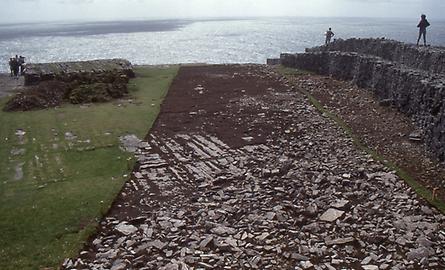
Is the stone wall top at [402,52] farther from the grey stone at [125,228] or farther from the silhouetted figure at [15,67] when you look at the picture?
the silhouetted figure at [15,67]

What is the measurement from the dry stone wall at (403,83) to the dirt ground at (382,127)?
1.62ft

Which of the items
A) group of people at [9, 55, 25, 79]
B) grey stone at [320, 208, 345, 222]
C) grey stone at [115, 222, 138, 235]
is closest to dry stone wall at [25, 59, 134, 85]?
group of people at [9, 55, 25, 79]

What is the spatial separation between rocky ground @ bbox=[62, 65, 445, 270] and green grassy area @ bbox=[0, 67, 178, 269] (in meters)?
0.67

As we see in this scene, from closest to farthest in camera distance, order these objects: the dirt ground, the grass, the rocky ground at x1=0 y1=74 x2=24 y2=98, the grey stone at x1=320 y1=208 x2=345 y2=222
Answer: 1. the grey stone at x1=320 y1=208 x2=345 y2=222
2. the grass
3. the dirt ground
4. the rocky ground at x1=0 y1=74 x2=24 y2=98

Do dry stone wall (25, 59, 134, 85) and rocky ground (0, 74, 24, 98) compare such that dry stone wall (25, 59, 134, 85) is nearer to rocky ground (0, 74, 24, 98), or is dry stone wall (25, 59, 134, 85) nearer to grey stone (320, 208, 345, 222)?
rocky ground (0, 74, 24, 98)

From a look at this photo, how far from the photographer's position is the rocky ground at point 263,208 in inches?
437

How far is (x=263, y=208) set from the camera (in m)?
13.6

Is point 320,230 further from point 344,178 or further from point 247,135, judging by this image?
point 247,135

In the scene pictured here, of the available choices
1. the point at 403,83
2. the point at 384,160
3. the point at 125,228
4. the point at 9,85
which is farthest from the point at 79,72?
the point at 384,160

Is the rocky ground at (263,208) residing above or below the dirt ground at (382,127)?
below

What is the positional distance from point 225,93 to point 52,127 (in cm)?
1152

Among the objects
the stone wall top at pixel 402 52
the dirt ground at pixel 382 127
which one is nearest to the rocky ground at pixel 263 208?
the dirt ground at pixel 382 127

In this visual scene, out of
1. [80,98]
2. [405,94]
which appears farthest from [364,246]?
[80,98]

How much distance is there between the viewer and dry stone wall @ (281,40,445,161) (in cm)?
1728
